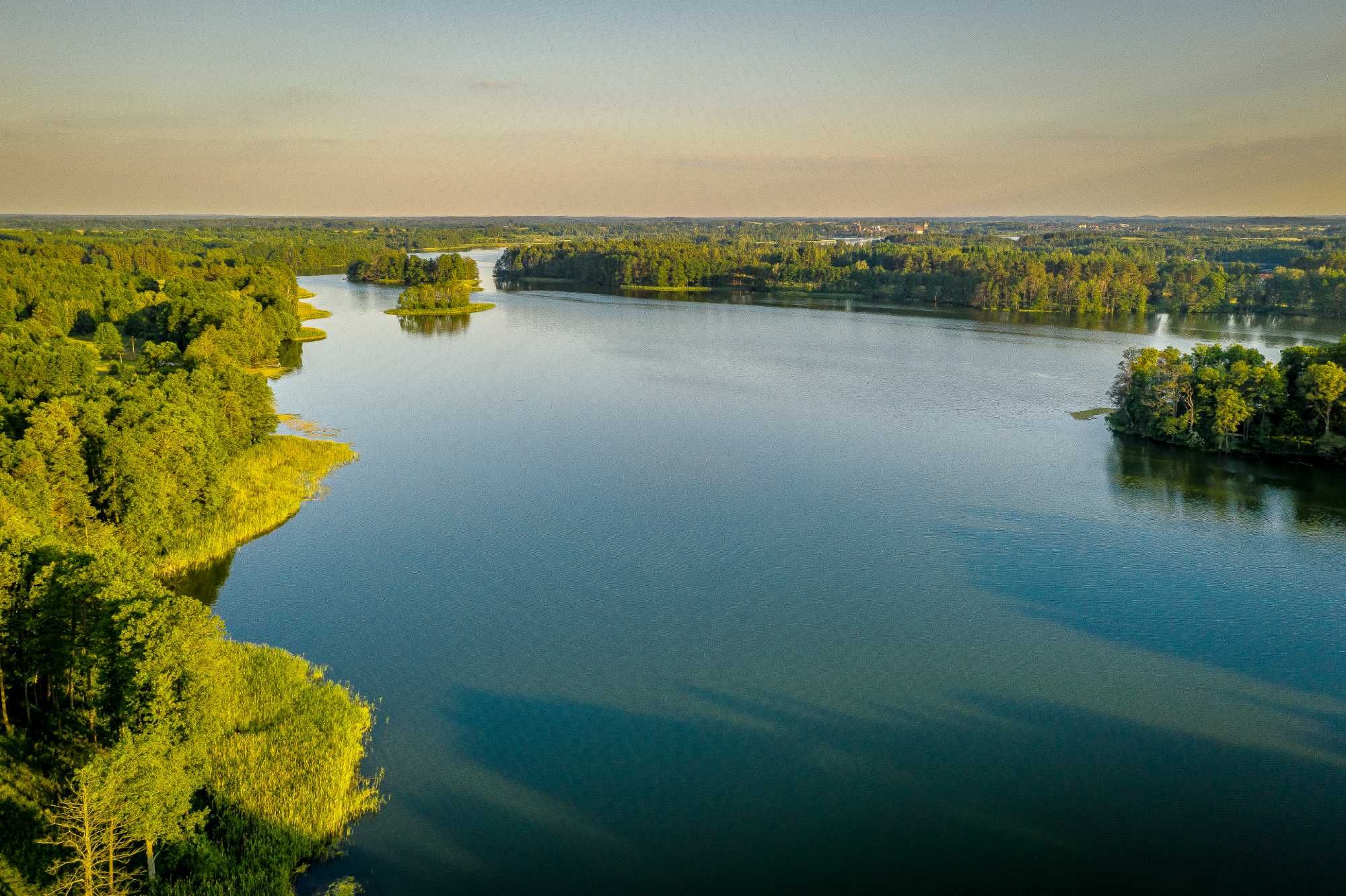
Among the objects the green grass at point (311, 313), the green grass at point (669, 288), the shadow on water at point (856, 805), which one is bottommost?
the shadow on water at point (856, 805)

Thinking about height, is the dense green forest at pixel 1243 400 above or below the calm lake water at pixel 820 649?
above

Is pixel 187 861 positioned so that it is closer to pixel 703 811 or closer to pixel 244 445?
pixel 703 811

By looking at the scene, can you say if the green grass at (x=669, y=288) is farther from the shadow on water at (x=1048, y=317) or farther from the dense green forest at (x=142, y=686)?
the dense green forest at (x=142, y=686)

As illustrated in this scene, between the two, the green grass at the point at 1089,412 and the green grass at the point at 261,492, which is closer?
the green grass at the point at 261,492

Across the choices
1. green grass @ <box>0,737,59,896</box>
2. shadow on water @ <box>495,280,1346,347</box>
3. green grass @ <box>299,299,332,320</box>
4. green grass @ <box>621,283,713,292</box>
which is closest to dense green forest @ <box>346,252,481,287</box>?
shadow on water @ <box>495,280,1346,347</box>

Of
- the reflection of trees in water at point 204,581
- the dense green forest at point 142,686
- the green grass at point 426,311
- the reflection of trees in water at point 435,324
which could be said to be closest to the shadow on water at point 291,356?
the reflection of trees in water at point 435,324

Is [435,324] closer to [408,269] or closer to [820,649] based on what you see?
[408,269]

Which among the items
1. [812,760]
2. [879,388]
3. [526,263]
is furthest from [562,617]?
[526,263]
